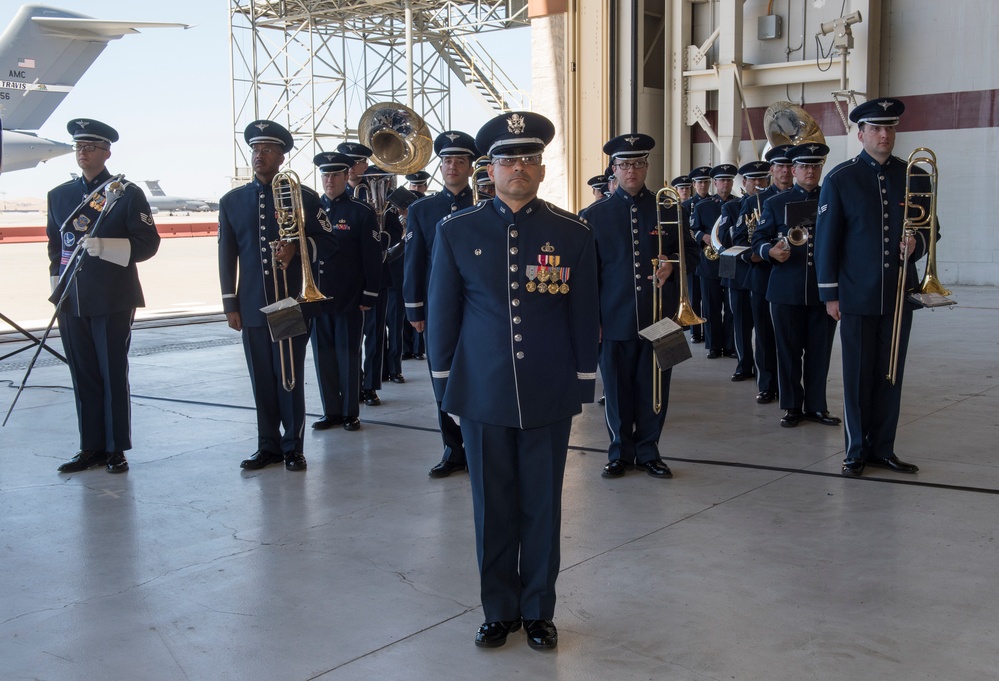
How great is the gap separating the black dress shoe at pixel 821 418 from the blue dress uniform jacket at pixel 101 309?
14.5 ft

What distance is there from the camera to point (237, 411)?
757 cm

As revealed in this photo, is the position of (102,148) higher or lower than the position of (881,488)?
higher

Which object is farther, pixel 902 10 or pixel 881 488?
pixel 902 10

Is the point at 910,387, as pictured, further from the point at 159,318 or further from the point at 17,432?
the point at 159,318

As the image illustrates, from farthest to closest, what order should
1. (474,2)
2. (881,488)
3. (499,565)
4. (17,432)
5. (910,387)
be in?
(474,2) → (910,387) → (17,432) → (881,488) → (499,565)

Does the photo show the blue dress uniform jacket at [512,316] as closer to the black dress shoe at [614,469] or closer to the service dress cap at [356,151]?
the black dress shoe at [614,469]

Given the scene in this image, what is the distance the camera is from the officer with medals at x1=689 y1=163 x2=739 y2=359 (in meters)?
9.77

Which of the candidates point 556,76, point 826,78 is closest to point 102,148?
point 556,76

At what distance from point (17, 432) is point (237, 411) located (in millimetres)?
1492

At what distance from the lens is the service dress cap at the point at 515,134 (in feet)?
10.9

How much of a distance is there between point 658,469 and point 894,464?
129 cm

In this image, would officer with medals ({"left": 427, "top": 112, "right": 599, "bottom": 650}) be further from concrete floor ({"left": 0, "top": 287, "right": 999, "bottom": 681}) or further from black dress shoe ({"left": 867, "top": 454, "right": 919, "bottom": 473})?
black dress shoe ({"left": 867, "top": 454, "right": 919, "bottom": 473})

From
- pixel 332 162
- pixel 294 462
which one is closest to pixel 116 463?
pixel 294 462

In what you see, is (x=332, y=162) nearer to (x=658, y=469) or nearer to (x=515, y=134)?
(x=658, y=469)
